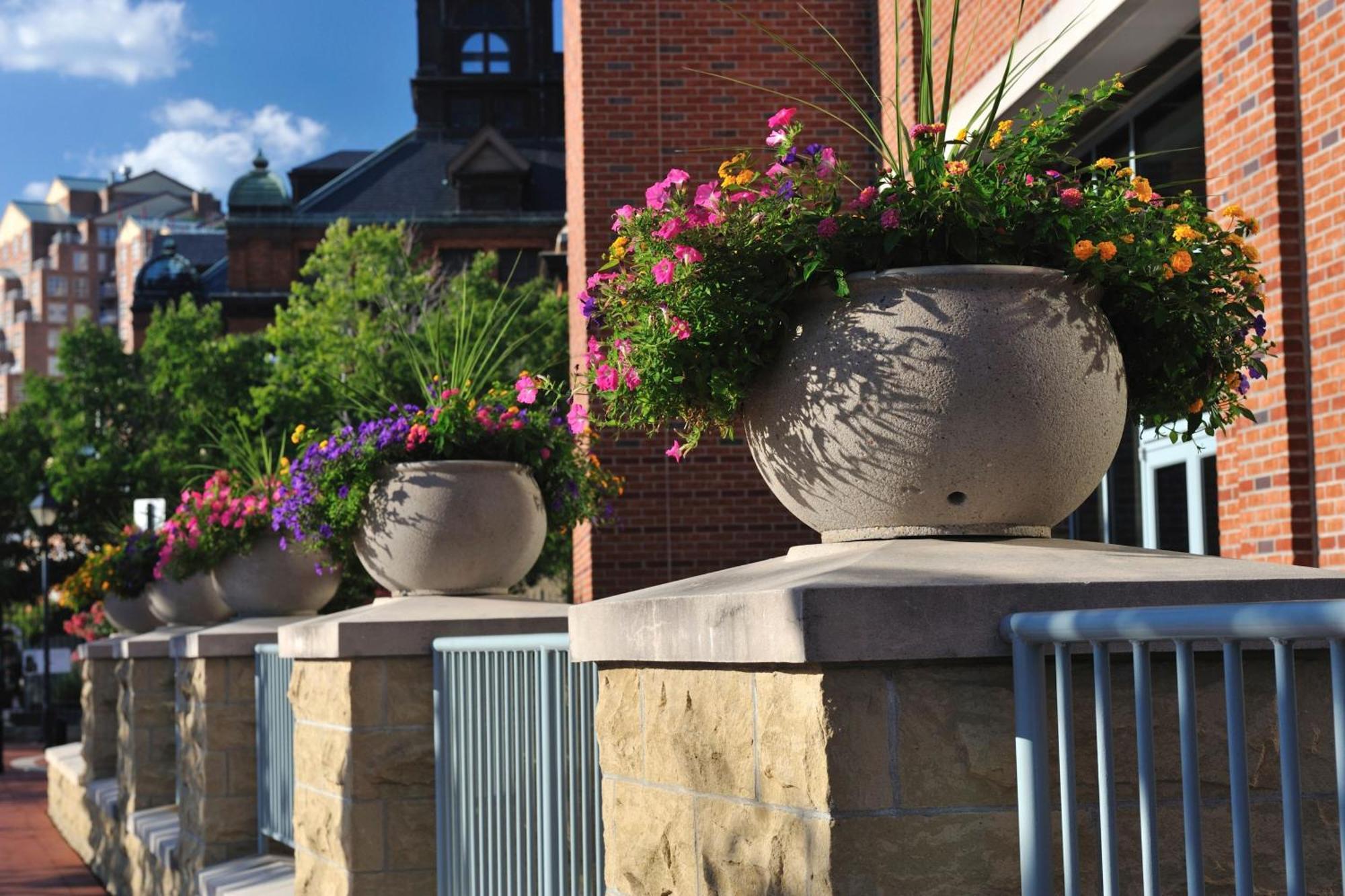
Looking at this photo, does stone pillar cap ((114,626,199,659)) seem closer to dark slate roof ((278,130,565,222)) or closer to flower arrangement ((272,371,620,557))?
flower arrangement ((272,371,620,557))

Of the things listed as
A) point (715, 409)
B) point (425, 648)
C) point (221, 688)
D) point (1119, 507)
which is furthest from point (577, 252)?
point (715, 409)

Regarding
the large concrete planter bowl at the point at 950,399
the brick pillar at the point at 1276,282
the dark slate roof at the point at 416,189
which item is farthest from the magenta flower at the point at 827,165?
the dark slate roof at the point at 416,189

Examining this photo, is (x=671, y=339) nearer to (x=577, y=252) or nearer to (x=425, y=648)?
(x=425, y=648)

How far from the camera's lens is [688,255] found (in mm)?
3283

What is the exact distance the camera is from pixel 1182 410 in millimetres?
3561

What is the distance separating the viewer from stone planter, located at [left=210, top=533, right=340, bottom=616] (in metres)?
9.61

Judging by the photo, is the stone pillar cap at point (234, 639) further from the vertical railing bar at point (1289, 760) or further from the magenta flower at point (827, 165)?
the vertical railing bar at point (1289, 760)

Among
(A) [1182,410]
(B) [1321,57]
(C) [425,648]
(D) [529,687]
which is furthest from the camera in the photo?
(B) [1321,57]

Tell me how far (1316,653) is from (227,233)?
161ft

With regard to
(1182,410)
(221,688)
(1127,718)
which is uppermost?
(1182,410)

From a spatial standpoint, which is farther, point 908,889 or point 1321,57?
point 1321,57

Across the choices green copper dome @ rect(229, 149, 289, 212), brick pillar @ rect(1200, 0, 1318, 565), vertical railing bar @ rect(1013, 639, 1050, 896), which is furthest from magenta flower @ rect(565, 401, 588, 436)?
green copper dome @ rect(229, 149, 289, 212)

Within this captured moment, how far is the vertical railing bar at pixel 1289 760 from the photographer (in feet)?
Result: 6.47

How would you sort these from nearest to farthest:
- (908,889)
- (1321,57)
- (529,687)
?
(908,889)
(529,687)
(1321,57)
